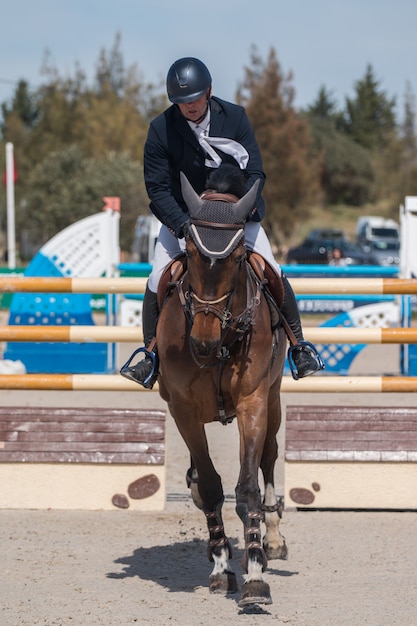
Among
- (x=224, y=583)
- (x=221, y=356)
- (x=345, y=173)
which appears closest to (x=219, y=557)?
(x=224, y=583)

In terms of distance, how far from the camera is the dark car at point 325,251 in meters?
36.4

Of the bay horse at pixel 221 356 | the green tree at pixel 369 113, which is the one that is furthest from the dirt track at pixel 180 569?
the green tree at pixel 369 113

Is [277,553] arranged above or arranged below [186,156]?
below

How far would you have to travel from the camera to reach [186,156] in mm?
5602

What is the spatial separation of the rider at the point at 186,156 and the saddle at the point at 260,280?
8 cm

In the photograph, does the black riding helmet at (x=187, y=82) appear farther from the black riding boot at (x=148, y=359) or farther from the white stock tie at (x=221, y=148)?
the black riding boot at (x=148, y=359)

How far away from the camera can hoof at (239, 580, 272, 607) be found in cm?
A: 476

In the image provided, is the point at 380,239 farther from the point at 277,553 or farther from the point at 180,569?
the point at 180,569

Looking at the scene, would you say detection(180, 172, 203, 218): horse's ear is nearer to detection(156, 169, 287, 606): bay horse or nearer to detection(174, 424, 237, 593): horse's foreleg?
detection(156, 169, 287, 606): bay horse

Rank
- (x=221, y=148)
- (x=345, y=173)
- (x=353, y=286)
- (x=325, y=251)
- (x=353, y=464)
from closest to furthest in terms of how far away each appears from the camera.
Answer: (x=221, y=148) < (x=353, y=464) < (x=353, y=286) < (x=325, y=251) < (x=345, y=173)

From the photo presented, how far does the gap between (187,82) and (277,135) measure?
44527 mm

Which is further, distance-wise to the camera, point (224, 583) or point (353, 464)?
point (353, 464)

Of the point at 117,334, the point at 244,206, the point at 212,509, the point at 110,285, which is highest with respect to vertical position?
the point at 244,206

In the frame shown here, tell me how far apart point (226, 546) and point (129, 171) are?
49.0m
